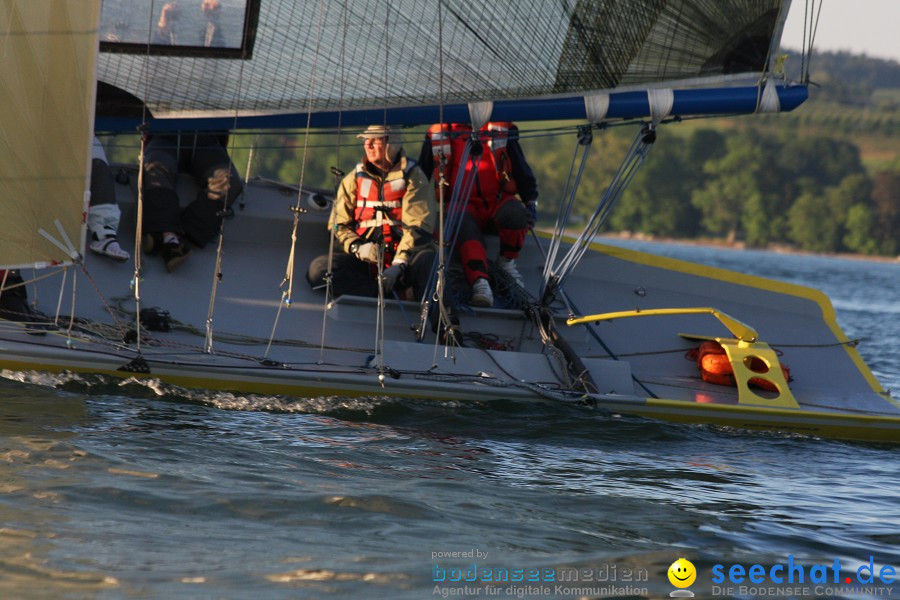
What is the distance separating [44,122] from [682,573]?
3.65 meters

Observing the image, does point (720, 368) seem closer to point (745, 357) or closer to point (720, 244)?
point (745, 357)

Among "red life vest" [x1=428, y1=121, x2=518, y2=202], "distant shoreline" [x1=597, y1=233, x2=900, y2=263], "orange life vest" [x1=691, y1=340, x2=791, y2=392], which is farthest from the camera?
"distant shoreline" [x1=597, y1=233, x2=900, y2=263]

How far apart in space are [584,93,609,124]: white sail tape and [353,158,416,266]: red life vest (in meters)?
1.15

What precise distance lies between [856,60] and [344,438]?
464ft

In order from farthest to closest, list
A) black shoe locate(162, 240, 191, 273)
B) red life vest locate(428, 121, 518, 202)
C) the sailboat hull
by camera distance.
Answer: red life vest locate(428, 121, 518, 202) → black shoe locate(162, 240, 191, 273) → the sailboat hull

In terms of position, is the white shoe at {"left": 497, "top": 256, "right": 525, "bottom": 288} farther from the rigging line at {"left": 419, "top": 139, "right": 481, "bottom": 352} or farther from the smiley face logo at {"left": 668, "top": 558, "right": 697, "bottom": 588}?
the smiley face logo at {"left": 668, "top": 558, "right": 697, "bottom": 588}

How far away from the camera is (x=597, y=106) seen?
7.32m

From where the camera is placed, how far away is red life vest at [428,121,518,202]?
787 cm

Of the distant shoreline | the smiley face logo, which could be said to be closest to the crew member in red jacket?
the smiley face logo

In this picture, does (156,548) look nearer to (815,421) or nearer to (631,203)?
(815,421)

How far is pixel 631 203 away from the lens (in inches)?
2746

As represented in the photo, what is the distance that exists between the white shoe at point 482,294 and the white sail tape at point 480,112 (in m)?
0.99

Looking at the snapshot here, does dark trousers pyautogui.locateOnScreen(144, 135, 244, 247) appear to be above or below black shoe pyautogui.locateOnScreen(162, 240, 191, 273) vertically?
above

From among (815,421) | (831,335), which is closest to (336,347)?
(815,421)
